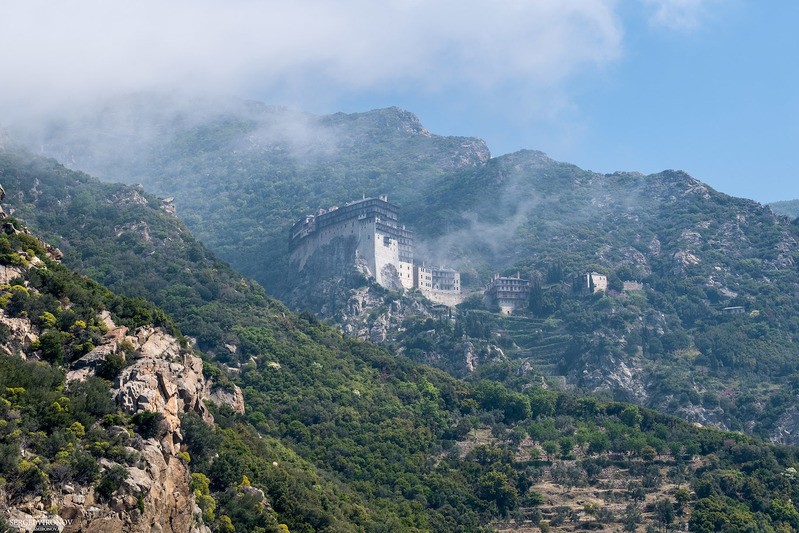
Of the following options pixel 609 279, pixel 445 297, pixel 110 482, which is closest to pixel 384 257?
pixel 445 297

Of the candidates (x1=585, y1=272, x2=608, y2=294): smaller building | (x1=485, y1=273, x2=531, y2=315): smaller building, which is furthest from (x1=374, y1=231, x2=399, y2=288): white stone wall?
(x1=585, y1=272, x2=608, y2=294): smaller building

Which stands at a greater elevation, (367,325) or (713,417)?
(367,325)

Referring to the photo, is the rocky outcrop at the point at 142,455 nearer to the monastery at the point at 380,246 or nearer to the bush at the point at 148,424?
the bush at the point at 148,424

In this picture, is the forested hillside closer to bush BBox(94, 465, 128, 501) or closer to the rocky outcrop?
the rocky outcrop

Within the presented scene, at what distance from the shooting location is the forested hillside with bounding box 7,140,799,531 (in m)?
69.0

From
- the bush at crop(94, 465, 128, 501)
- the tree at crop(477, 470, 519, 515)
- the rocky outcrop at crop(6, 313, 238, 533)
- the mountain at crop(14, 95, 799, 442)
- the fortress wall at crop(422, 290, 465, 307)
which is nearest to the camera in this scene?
the rocky outcrop at crop(6, 313, 238, 533)

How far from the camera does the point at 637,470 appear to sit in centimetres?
8206

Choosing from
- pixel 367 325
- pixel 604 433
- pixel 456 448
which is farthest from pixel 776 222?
pixel 456 448

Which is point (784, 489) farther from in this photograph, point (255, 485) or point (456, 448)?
point (255, 485)

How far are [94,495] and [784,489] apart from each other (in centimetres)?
5829

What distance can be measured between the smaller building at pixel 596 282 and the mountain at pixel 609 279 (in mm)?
1192

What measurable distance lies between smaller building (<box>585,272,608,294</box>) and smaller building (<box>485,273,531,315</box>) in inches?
315

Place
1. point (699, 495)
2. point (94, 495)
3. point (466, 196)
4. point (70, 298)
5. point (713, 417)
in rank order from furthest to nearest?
point (466, 196), point (713, 417), point (699, 495), point (70, 298), point (94, 495)

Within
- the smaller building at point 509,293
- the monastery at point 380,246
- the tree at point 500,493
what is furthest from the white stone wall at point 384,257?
the tree at point 500,493
